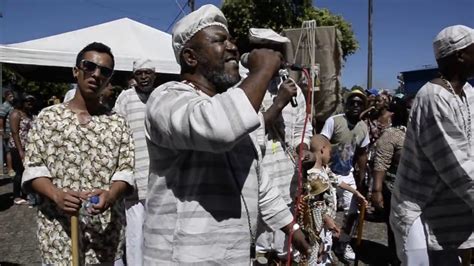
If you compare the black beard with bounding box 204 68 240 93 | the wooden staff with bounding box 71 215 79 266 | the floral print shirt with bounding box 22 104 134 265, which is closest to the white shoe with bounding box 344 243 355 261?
the floral print shirt with bounding box 22 104 134 265

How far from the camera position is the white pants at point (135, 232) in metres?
4.60

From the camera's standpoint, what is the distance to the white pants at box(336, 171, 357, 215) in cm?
625

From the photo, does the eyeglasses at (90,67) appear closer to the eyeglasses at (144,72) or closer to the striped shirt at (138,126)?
the striped shirt at (138,126)

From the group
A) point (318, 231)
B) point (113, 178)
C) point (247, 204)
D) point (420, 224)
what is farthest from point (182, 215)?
point (318, 231)

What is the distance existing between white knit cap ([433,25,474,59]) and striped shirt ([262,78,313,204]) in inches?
46.6

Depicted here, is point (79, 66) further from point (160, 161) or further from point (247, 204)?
point (247, 204)

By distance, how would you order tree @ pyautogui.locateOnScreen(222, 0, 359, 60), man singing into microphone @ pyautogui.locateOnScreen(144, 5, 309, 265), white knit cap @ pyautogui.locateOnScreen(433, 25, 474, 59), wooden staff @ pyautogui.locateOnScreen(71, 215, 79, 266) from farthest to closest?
tree @ pyautogui.locateOnScreen(222, 0, 359, 60) < white knit cap @ pyautogui.locateOnScreen(433, 25, 474, 59) < wooden staff @ pyautogui.locateOnScreen(71, 215, 79, 266) < man singing into microphone @ pyautogui.locateOnScreen(144, 5, 309, 265)

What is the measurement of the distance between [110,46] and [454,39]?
8.46 metres

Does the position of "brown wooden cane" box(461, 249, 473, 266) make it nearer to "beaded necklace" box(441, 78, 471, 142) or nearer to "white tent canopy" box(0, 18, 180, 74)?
"beaded necklace" box(441, 78, 471, 142)

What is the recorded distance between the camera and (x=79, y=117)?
300cm

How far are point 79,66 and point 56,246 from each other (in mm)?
1030

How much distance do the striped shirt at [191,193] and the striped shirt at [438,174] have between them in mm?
1351

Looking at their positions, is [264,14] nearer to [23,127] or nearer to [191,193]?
[23,127]

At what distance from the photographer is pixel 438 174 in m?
2.97
